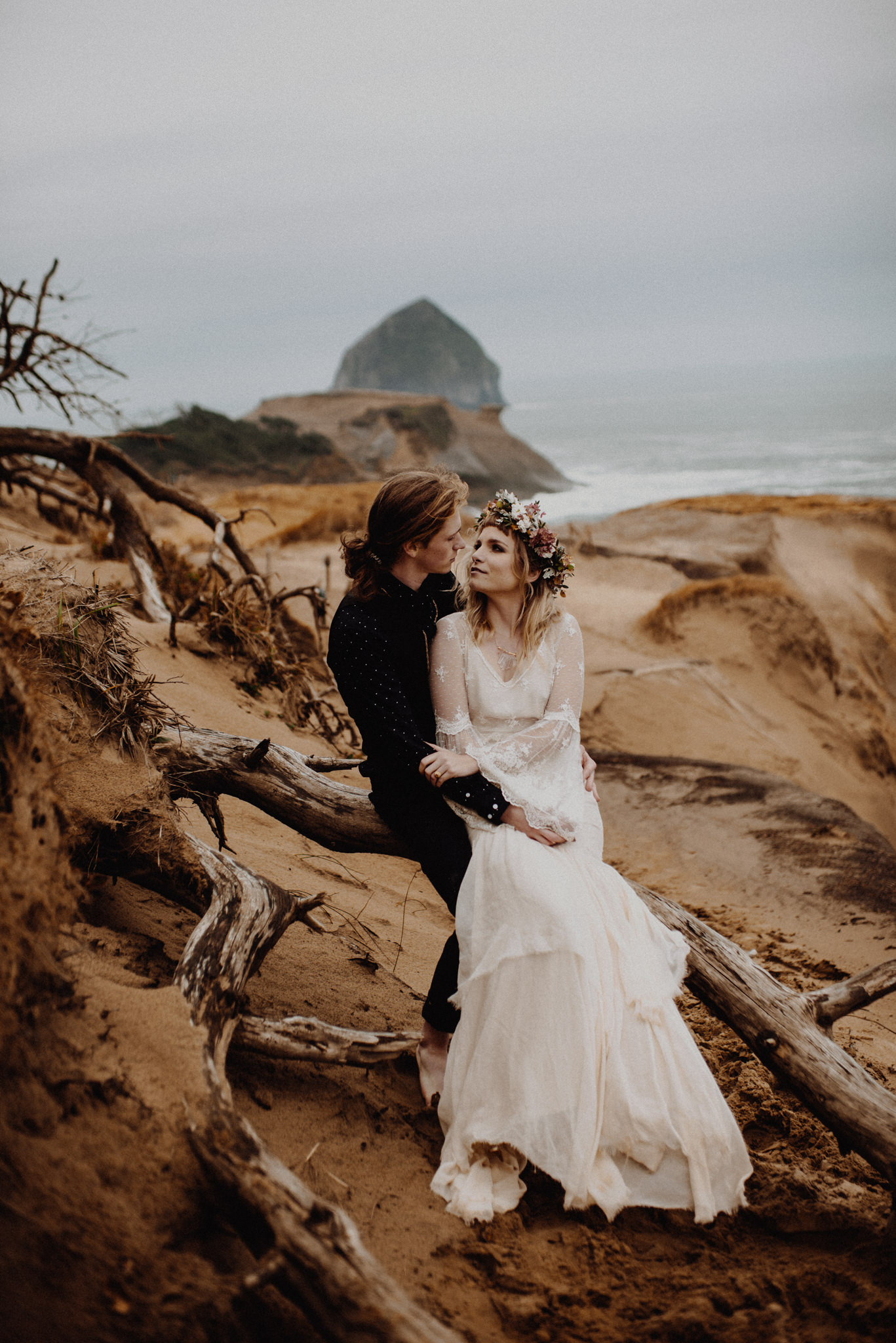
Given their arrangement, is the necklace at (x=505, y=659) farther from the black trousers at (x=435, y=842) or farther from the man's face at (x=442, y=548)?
the black trousers at (x=435, y=842)

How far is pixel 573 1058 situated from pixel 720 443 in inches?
2201

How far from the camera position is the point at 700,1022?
149 inches

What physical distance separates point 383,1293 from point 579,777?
191cm

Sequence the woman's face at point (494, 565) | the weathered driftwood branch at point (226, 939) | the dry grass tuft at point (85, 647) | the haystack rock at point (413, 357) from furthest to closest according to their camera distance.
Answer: the haystack rock at point (413, 357)
the woman's face at point (494, 565)
the dry grass tuft at point (85, 647)
the weathered driftwood branch at point (226, 939)

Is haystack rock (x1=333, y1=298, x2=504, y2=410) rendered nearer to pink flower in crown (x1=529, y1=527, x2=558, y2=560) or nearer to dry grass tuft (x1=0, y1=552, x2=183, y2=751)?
pink flower in crown (x1=529, y1=527, x2=558, y2=560)

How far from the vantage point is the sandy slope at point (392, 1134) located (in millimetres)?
1721

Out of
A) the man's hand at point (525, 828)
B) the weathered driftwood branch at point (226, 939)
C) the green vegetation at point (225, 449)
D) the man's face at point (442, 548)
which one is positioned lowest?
the weathered driftwood branch at point (226, 939)

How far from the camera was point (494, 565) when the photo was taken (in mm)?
3428

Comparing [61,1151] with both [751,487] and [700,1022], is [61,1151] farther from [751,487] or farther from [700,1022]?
[751,487]

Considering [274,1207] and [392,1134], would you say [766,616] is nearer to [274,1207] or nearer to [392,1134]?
[392,1134]

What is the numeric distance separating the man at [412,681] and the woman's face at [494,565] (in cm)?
11

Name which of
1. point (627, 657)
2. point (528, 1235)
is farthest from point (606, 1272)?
point (627, 657)

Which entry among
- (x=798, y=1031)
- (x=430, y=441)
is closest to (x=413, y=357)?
(x=430, y=441)

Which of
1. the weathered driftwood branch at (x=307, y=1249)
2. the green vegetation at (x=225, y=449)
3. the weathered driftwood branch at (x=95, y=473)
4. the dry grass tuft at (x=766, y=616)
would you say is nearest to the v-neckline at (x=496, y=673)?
the weathered driftwood branch at (x=307, y=1249)
